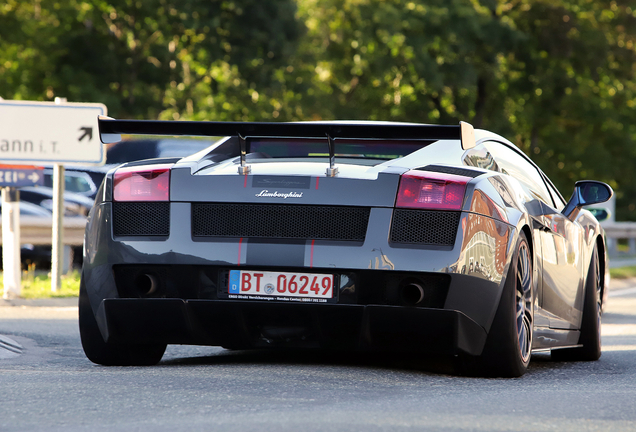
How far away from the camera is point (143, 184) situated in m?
5.16

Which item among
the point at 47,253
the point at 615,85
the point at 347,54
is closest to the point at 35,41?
the point at 347,54

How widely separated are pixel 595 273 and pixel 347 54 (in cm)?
3588

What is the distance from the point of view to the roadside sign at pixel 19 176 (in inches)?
448

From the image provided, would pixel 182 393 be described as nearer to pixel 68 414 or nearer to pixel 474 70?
pixel 68 414

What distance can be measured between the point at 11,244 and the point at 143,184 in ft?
21.7

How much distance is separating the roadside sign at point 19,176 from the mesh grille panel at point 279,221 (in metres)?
6.86

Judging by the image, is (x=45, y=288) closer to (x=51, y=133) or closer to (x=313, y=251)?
(x=51, y=133)

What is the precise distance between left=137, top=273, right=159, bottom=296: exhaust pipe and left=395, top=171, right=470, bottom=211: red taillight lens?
1176 millimetres

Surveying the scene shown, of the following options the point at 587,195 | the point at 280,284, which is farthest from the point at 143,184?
the point at 587,195

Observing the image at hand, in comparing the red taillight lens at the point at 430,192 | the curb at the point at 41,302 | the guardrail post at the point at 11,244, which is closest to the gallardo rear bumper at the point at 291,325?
the red taillight lens at the point at 430,192

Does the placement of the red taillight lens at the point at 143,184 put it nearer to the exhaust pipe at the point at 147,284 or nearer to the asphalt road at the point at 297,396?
the exhaust pipe at the point at 147,284

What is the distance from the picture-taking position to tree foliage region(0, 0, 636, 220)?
115 feet

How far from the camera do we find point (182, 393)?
4.38 metres

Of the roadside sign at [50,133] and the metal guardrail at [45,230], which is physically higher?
the roadside sign at [50,133]
